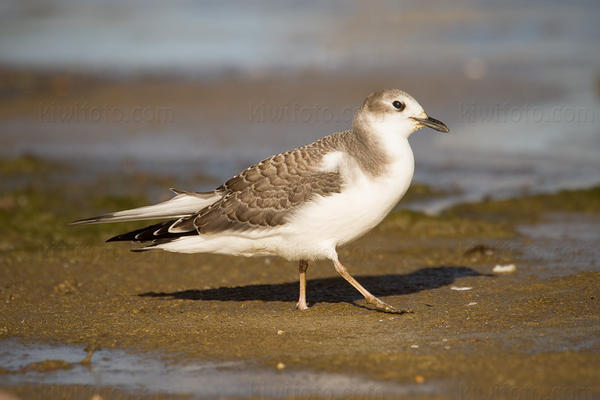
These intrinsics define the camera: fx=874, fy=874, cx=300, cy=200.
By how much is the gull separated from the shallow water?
62.2 inches

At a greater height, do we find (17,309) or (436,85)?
(436,85)

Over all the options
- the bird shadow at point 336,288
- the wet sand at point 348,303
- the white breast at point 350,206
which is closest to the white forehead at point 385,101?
the white breast at point 350,206

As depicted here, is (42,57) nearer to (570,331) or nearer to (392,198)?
(392,198)

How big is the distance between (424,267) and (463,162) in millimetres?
4878

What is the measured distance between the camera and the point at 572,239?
33.9ft

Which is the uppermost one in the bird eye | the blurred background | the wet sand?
the blurred background

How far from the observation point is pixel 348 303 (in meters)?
8.23

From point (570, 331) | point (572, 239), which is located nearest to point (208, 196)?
point (570, 331)

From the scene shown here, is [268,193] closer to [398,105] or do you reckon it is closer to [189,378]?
[398,105]

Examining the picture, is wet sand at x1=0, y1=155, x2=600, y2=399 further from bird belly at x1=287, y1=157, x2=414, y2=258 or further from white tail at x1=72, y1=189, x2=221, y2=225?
white tail at x1=72, y1=189, x2=221, y2=225

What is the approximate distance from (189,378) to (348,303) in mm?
2567

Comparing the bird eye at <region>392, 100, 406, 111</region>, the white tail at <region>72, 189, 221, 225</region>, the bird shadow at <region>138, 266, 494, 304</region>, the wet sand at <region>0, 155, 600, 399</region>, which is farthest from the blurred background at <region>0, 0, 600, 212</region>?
the white tail at <region>72, 189, 221, 225</region>

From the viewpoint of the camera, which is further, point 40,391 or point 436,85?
point 436,85

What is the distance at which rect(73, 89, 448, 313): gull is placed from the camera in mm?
7289
